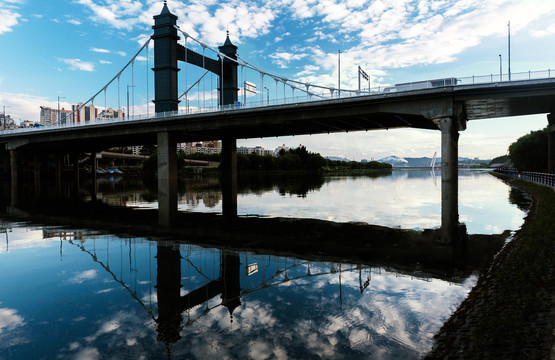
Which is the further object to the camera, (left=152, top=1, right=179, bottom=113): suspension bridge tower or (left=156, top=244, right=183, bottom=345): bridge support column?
(left=152, top=1, right=179, bottom=113): suspension bridge tower

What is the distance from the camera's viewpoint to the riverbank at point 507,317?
5.57m

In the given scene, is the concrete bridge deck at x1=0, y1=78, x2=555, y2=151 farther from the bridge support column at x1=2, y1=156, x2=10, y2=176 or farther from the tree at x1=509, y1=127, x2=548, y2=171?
the bridge support column at x1=2, y1=156, x2=10, y2=176

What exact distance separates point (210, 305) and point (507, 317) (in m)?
6.04

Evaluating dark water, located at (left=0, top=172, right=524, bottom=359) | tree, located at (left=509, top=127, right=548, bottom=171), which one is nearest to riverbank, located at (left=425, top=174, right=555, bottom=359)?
dark water, located at (left=0, top=172, right=524, bottom=359)

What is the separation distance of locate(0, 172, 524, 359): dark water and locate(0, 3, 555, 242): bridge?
9.77 meters

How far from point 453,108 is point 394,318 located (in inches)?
1333

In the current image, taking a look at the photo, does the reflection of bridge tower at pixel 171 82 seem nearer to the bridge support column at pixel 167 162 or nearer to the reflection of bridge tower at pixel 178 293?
the bridge support column at pixel 167 162

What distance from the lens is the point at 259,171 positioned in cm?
15688

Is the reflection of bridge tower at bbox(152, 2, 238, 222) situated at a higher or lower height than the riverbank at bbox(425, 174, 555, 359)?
higher

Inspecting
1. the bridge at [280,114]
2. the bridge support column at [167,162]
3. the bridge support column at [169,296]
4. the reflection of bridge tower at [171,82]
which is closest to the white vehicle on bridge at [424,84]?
the bridge at [280,114]

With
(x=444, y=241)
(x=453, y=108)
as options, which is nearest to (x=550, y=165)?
(x=453, y=108)

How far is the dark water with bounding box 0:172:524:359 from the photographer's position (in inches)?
255

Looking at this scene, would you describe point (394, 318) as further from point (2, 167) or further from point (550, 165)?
point (2, 167)

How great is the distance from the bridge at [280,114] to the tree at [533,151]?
96.8 feet
